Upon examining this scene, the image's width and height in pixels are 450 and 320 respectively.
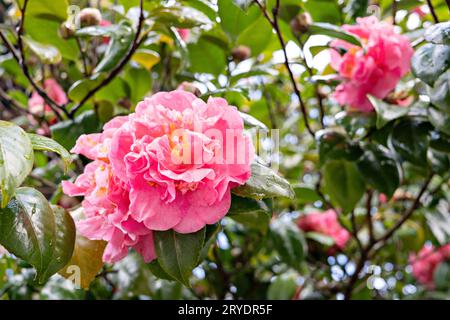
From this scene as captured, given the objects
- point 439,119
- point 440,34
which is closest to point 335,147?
point 439,119

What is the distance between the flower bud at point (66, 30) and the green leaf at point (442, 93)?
0.65 metres

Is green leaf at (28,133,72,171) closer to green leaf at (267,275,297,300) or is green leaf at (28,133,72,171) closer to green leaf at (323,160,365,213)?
green leaf at (323,160,365,213)

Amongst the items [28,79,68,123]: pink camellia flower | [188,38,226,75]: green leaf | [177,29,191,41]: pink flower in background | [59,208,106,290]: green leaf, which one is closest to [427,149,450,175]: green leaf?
[188,38,226,75]: green leaf

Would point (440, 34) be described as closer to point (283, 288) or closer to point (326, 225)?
point (283, 288)

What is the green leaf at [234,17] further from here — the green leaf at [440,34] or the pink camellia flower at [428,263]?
the pink camellia flower at [428,263]

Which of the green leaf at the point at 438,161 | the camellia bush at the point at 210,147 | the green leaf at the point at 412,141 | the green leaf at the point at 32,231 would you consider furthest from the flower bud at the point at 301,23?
the green leaf at the point at 32,231

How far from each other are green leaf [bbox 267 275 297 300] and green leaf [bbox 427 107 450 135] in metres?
0.60

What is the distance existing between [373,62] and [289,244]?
0.51 m

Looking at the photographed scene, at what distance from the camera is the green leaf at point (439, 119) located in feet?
3.09

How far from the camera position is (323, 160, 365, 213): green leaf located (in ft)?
3.80
